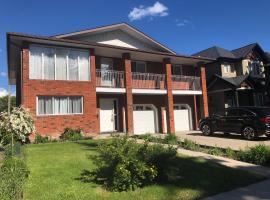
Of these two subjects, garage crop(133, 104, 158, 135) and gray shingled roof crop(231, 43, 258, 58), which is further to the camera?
gray shingled roof crop(231, 43, 258, 58)

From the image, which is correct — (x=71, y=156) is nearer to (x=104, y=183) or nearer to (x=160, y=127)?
(x=104, y=183)

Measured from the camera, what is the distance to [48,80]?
1650 centimetres

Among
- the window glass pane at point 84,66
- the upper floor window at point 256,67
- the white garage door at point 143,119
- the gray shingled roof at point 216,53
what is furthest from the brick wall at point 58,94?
the upper floor window at point 256,67

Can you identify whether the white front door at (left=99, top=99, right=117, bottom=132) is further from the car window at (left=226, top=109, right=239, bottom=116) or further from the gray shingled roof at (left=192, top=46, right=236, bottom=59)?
the gray shingled roof at (left=192, top=46, right=236, bottom=59)

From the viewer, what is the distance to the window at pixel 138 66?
22.3m

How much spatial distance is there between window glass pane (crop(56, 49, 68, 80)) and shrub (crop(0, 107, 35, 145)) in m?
3.49

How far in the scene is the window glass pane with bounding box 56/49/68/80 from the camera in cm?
Result: 1697

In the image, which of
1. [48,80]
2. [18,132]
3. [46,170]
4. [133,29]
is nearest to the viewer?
[46,170]

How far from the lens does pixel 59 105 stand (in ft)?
55.1

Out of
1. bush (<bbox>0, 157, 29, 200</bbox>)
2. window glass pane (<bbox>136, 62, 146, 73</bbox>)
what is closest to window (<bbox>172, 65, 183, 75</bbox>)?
window glass pane (<bbox>136, 62, 146, 73</bbox>)

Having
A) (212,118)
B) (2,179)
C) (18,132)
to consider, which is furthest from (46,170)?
(212,118)

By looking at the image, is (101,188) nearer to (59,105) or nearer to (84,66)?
(59,105)

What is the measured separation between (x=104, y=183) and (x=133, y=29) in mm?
16419

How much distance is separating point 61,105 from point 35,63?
2.76 meters
